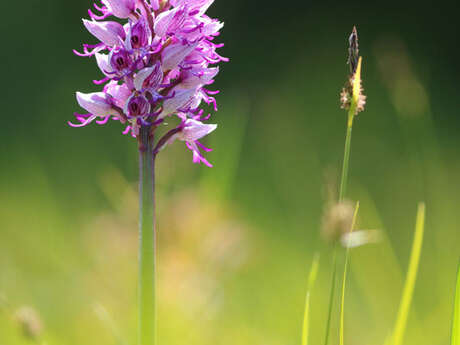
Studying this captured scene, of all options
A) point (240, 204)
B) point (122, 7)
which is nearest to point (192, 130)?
point (122, 7)

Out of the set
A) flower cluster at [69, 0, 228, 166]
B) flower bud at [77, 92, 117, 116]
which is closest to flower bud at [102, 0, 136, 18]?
flower cluster at [69, 0, 228, 166]

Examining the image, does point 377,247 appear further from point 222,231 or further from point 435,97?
point 435,97

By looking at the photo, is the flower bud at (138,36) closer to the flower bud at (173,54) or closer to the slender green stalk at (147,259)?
the flower bud at (173,54)

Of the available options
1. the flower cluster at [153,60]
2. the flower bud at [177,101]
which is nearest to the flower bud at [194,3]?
the flower cluster at [153,60]

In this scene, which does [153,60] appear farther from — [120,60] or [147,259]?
[147,259]

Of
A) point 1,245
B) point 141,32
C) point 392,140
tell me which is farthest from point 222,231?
point 392,140

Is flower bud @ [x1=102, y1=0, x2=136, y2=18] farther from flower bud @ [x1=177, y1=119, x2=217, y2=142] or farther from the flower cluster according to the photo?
flower bud @ [x1=177, y1=119, x2=217, y2=142]
